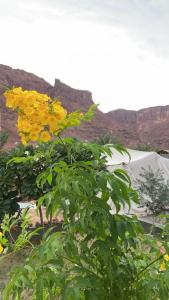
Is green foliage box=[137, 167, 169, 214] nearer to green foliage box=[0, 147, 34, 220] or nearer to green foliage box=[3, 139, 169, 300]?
green foliage box=[0, 147, 34, 220]

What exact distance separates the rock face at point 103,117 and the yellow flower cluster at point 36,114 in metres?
55.3

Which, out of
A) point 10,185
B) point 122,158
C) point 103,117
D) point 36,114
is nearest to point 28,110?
point 36,114

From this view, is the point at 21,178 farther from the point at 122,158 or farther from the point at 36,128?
the point at 122,158

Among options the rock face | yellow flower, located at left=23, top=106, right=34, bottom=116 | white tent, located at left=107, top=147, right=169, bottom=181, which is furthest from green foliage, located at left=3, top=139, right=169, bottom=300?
the rock face

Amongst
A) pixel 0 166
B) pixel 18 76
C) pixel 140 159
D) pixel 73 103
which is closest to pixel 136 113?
pixel 73 103

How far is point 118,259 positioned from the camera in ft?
7.58

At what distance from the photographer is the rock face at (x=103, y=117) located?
6738 centimetres

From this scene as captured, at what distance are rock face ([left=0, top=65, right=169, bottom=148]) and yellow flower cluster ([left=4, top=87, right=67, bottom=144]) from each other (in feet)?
181

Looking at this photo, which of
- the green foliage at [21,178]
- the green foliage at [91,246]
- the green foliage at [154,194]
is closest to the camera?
the green foliage at [91,246]

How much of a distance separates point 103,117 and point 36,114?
248 ft

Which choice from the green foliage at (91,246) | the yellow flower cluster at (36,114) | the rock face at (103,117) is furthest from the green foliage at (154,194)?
the rock face at (103,117)

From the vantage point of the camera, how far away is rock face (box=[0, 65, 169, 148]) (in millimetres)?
67375

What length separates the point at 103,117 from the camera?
254 feet

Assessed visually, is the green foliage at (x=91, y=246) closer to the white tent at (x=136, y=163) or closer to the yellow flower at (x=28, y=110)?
the yellow flower at (x=28, y=110)
